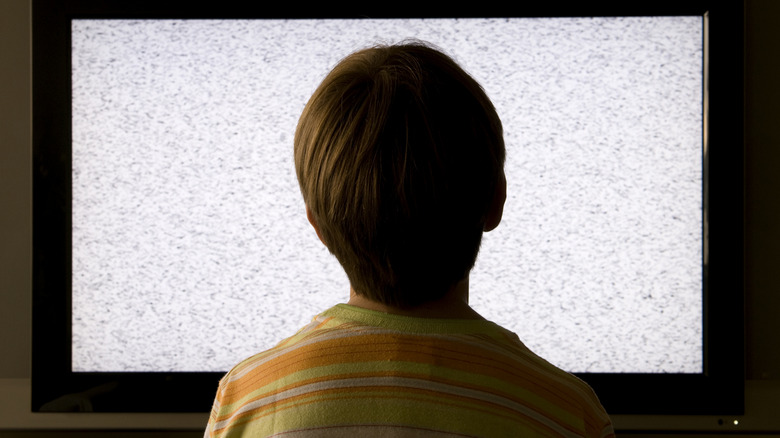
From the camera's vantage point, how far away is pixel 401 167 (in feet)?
1.78

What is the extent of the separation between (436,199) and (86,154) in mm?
740

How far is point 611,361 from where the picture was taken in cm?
104

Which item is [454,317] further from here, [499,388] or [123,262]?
[123,262]

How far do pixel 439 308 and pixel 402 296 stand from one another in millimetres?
37

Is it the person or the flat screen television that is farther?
the flat screen television

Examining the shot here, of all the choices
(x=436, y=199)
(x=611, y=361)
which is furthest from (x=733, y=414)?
(x=436, y=199)

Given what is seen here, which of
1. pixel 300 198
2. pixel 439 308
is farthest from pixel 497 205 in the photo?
pixel 300 198

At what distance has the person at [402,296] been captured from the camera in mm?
529

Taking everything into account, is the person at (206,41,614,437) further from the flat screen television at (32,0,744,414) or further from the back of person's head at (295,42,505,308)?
the flat screen television at (32,0,744,414)

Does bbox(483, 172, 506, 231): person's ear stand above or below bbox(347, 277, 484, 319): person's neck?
above

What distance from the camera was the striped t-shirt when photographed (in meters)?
0.52

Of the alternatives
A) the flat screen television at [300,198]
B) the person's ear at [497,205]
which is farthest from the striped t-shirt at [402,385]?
the flat screen television at [300,198]

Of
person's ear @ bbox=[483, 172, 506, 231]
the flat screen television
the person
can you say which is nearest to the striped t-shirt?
the person

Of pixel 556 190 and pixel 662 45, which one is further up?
pixel 662 45
